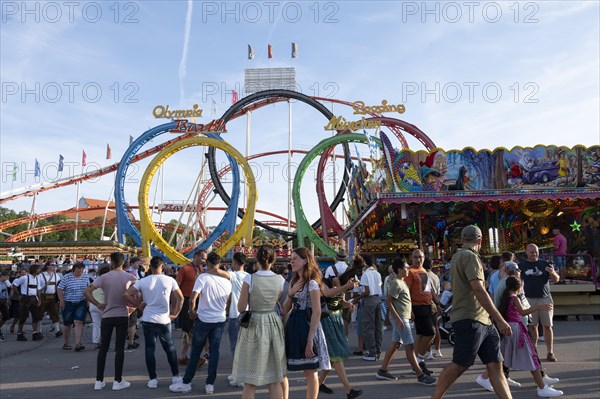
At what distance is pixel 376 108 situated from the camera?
79.5 ft

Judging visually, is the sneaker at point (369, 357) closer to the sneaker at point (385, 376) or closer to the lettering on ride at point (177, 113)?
the sneaker at point (385, 376)

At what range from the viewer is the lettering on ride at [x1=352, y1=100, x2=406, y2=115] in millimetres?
23953

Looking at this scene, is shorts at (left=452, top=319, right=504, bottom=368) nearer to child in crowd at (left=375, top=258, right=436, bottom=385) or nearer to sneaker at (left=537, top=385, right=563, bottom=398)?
sneaker at (left=537, top=385, right=563, bottom=398)

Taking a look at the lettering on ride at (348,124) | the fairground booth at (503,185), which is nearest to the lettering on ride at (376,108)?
the lettering on ride at (348,124)

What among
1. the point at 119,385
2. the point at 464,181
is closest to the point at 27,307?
the point at 119,385

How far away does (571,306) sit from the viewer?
43.1 feet

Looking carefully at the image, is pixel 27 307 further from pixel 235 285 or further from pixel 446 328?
pixel 446 328

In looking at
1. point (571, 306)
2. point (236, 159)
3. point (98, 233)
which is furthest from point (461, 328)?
point (98, 233)

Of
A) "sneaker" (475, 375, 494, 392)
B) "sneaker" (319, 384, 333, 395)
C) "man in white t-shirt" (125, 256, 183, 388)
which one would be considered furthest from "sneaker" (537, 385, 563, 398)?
Answer: "man in white t-shirt" (125, 256, 183, 388)

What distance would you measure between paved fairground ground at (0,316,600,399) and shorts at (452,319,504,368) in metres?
1.46

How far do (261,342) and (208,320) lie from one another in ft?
5.88

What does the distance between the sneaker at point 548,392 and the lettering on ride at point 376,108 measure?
62.6 feet

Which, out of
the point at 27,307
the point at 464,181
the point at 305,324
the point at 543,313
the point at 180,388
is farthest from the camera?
the point at 464,181

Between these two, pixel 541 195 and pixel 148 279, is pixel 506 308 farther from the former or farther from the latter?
pixel 541 195
